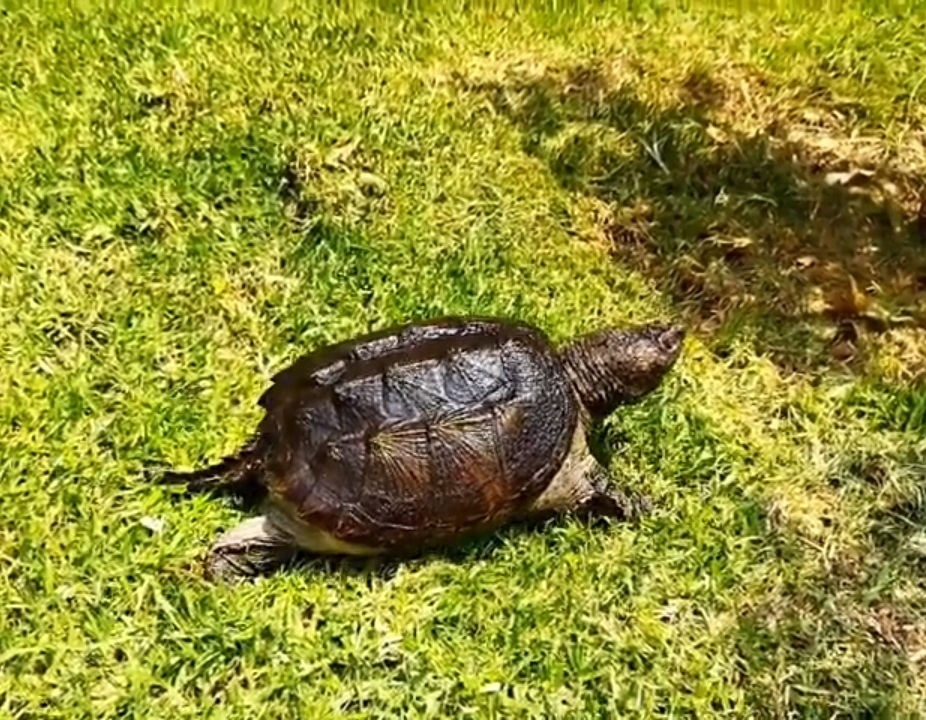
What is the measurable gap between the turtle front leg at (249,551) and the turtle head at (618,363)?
2.60 ft

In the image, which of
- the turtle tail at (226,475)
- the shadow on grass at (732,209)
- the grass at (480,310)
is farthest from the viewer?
the shadow on grass at (732,209)

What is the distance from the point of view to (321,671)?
113 inches

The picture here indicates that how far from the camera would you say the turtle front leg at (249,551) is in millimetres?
2988

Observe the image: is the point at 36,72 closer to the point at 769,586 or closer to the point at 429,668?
the point at 429,668

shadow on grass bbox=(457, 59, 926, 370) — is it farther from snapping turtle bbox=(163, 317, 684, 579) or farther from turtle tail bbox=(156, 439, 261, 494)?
turtle tail bbox=(156, 439, 261, 494)

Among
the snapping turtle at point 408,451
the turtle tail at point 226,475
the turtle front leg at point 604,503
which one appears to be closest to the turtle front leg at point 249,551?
the snapping turtle at point 408,451

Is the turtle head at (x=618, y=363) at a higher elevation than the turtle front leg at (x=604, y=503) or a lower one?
higher

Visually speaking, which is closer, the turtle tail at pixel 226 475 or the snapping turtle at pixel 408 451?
the snapping turtle at pixel 408 451

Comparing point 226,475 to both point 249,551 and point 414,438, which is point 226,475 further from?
point 414,438

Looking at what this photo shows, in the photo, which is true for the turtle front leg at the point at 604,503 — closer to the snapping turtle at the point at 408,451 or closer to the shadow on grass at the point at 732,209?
the snapping turtle at the point at 408,451

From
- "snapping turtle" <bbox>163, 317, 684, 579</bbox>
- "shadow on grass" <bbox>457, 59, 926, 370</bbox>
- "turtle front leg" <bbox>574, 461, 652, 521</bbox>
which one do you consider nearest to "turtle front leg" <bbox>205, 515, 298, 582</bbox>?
"snapping turtle" <bbox>163, 317, 684, 579</bbox>

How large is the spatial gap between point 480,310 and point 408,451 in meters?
0.85

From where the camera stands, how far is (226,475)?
3.11 metres

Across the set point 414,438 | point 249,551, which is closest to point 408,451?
point 414,438
